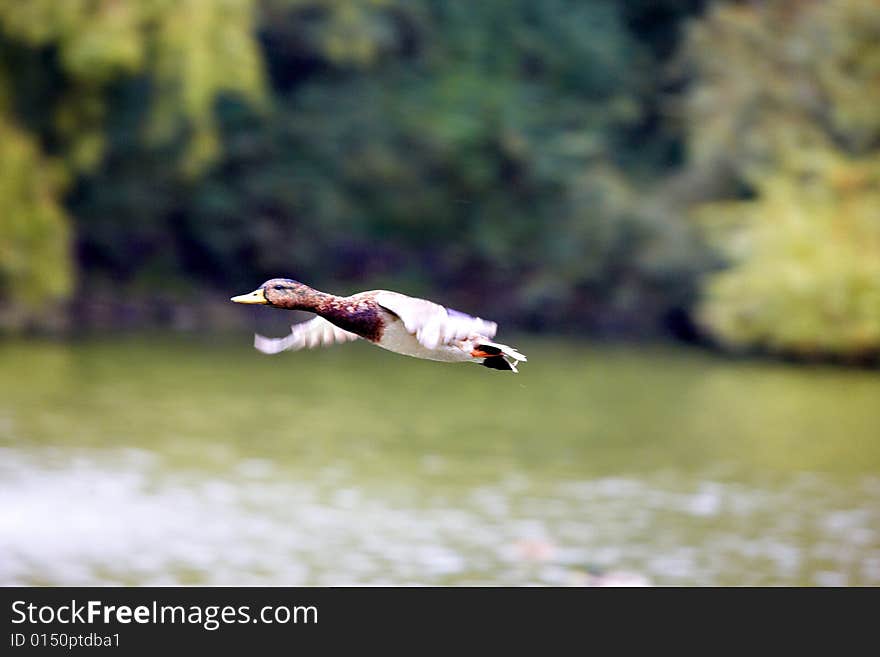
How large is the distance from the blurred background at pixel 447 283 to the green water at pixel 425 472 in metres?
0.05

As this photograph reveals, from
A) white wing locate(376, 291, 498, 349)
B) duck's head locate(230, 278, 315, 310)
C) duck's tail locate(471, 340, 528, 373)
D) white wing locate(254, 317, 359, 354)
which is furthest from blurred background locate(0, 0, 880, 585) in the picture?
white wing locate(376, 291, 498, 349)

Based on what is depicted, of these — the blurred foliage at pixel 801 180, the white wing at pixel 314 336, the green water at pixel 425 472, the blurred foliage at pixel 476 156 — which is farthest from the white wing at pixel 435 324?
the blurred foliage at pixel 801 180

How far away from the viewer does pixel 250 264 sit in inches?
1032

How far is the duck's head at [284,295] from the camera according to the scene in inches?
185

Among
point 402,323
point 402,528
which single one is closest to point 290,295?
point 402,323

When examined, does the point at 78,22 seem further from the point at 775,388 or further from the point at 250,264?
the point at 775,388

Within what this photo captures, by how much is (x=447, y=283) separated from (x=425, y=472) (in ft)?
42.3

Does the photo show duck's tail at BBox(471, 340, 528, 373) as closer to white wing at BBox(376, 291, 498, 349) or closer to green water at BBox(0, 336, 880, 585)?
white wing at BBox(376, 291, 498, 349)

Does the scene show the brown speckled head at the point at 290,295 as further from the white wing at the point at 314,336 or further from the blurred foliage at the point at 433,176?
the blurred foliage at the point at 433,176

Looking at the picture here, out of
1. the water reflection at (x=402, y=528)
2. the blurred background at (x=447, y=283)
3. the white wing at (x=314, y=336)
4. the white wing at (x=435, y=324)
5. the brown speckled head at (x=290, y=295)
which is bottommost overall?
the white wing at (x=435, y=324)

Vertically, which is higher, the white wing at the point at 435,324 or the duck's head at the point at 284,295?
the duck's head at the point at 284,295

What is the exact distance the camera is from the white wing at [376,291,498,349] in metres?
4.14

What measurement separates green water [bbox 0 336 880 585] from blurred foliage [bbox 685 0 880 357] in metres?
0.81
